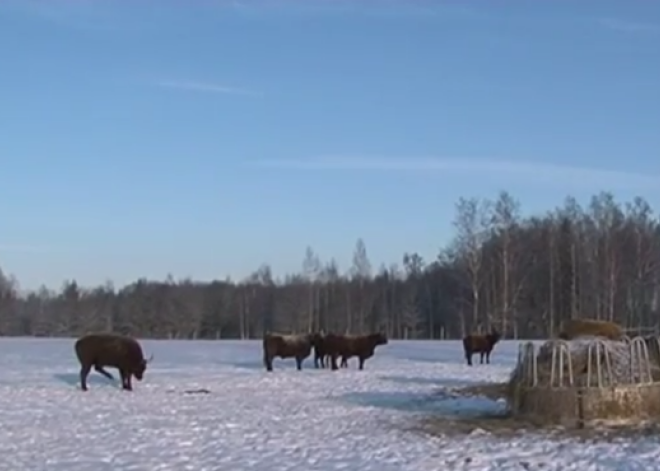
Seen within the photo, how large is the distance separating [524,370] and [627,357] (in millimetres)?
1631

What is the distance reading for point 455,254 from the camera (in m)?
78.6

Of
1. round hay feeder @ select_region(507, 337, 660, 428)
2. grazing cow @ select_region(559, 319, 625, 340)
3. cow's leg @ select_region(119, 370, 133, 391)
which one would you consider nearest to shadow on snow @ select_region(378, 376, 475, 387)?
grazing cow @ select_region(559, 319, 625, 340)

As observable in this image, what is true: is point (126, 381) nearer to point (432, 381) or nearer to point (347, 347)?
point (432, 381)

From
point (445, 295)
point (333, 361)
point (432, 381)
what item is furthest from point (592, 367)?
point (445, 295)

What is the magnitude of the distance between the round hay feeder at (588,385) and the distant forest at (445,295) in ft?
113

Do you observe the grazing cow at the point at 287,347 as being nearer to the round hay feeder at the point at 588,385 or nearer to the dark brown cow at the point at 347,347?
the dark brown cow at the point at 347,347

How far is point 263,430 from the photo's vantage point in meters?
16.2

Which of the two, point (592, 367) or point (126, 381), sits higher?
point (592, 367)

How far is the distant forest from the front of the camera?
6994 cm

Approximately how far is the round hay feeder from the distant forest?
34.4 meters

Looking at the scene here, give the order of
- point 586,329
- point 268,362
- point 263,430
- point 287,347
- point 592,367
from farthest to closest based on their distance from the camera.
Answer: point 287,347, point 268,362, point 586,329, point 592,367, point 263,430

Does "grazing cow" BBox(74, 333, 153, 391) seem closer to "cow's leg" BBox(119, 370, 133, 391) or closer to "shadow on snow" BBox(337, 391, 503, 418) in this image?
"cow's leg" BBox(119, 370, 133, 391)

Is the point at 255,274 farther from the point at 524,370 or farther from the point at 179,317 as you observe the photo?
the point at 524,370

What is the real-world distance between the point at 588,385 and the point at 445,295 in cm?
7531
